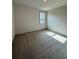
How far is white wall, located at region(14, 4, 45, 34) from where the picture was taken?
5770mm

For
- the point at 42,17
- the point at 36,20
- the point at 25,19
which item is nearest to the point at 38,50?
the point at 25,19

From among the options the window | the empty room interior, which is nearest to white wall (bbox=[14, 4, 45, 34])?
the empty room interior

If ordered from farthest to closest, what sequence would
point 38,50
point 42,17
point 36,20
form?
point 42,17, point 36,20, point 38,50

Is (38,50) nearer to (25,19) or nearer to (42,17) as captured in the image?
(25,19)

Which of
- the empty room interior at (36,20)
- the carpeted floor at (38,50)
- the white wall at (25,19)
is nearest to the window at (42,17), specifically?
the empty room interior at (36,20)

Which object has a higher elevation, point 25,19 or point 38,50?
point 25,19

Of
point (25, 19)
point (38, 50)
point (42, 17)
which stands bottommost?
point (38, 50)

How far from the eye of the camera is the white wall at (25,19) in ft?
18.9

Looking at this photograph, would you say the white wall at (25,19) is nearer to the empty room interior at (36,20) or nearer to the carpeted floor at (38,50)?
the empty room interior at (36,20)

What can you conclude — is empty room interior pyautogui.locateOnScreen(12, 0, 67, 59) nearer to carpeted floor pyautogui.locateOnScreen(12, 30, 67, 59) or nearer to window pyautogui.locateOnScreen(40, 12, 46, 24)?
A: window pyautogui.locateOnScreen(40, 12, 46, 24)

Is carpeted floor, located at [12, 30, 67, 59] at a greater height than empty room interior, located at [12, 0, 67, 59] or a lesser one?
lesser

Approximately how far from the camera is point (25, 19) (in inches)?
253
